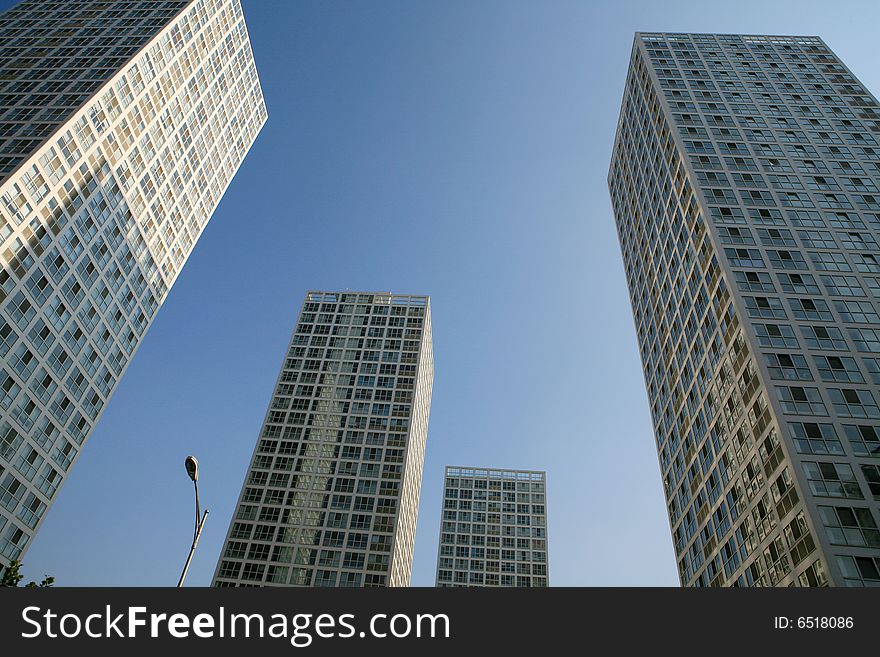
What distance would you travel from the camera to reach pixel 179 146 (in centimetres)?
9269

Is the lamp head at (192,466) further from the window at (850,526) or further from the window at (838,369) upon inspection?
the window at (838,369)

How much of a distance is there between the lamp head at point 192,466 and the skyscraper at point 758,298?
39.7 metres

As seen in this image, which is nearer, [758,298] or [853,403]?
[853,403]

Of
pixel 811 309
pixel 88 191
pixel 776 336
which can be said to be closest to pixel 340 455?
pixel 88 191

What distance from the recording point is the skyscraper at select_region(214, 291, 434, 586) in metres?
96.1

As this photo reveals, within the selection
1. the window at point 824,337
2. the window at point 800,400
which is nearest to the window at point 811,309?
the window at point 824,337

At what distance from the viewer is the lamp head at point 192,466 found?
22.5 m

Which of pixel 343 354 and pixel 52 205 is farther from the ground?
pixel 343 354

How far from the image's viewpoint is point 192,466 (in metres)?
22.6

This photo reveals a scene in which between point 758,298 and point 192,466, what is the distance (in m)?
51.8

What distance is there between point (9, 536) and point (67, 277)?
28.2 m

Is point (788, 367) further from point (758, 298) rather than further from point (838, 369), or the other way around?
point (758, 298)

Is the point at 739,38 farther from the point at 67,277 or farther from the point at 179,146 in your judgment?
the point at 67,277
